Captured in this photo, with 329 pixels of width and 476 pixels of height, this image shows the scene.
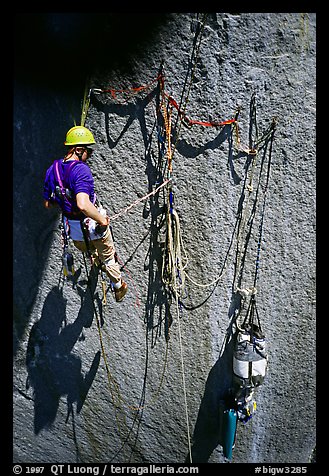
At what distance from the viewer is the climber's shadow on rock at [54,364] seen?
91.6 inches

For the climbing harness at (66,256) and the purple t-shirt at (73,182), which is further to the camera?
the climbing harness at (66,256)

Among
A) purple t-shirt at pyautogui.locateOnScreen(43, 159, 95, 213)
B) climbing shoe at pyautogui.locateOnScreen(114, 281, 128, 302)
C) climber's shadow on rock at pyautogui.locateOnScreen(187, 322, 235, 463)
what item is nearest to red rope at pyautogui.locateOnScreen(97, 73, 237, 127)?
purple t-shirt at pyautogui.locateOnScreen(43, 159, 95, 213)

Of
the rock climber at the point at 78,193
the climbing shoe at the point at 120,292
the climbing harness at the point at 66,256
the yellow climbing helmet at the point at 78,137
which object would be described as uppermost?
the yellow climbing helmet at the point at 78,137

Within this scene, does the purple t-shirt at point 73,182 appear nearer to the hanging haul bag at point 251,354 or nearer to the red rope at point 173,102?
the red rope at point 173,102

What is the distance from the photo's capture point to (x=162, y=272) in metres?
2.19

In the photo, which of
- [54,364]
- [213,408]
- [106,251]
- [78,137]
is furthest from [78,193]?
[213,408]

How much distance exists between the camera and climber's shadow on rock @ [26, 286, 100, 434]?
7.63ft

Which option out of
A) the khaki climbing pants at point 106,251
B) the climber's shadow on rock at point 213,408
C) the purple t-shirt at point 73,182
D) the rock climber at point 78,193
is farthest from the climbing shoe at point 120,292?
the climber's shadow on rock at point 213,408

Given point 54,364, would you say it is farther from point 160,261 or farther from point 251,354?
point 251,354

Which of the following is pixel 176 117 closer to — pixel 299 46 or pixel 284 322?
pixel 299 46

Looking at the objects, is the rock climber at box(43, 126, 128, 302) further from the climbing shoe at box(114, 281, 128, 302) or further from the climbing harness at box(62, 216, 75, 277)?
the climbing shoe at box(114, 281, 128, 302)

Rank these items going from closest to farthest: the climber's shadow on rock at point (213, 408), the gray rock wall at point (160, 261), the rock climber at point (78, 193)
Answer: the rock climber at point (78, 193)
the gray rock wall at point (160, 261)
the climber's shadow on rock at point (213, 408)

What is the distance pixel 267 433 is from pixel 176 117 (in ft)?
7.49

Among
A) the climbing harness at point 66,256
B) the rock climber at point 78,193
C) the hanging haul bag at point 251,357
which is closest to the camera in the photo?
the rock climber at point 78,193
